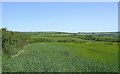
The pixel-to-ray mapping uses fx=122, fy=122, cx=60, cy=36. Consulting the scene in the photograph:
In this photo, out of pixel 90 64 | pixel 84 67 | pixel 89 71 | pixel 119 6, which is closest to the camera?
pixel 89 71

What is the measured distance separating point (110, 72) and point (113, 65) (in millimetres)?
1944

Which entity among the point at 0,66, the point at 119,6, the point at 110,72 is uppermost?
the point at 119,6

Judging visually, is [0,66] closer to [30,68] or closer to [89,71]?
[30,68]

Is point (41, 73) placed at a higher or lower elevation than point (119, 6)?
lower

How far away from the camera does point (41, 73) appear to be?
38.1ft

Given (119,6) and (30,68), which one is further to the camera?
(119,6)

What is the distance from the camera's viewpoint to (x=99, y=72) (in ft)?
41.6

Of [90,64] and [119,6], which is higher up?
[119,6]

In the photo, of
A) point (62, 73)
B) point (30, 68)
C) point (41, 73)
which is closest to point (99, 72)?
point (62, 73)

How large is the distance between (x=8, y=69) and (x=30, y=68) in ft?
6.96

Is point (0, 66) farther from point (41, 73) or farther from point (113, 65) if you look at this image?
point (113, 65)

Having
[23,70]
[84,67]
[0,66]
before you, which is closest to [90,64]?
[84,67]

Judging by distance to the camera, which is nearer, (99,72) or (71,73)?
(71,73)

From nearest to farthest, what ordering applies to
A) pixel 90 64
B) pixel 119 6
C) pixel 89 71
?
pixel 89 71, pixel 90 64, pixel 119 6
